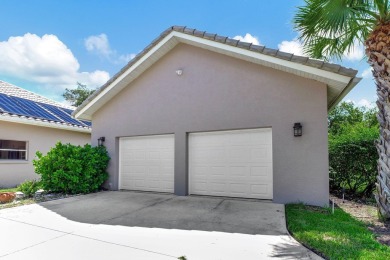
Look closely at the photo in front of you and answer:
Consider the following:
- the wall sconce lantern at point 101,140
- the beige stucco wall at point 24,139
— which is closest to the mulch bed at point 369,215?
the wall sconce lantern at point 101,140

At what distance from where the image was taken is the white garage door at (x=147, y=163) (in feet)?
31.4

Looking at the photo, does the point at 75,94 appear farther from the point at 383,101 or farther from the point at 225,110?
the point at 383,101

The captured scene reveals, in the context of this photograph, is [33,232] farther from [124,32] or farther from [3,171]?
[124,32]

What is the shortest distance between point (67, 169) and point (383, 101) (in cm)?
1012

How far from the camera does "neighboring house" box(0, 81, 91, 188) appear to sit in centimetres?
1200

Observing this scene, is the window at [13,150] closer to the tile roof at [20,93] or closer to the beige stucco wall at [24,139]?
the beige stucco wall at [24,139]

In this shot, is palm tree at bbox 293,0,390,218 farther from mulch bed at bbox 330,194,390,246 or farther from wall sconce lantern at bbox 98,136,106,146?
wall sconce lantern at bbox 98,136,106,146

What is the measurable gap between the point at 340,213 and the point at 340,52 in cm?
495

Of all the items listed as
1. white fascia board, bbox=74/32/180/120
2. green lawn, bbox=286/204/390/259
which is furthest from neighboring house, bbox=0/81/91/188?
green lawn, bbox=286/204/390/259

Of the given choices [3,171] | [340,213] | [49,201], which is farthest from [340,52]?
[3,171]

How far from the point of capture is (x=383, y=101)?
580 cm

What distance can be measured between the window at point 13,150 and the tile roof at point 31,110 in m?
1.32

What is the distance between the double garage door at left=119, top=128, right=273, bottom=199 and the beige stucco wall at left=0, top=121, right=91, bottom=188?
598 cm

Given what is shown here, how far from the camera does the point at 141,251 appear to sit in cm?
398
